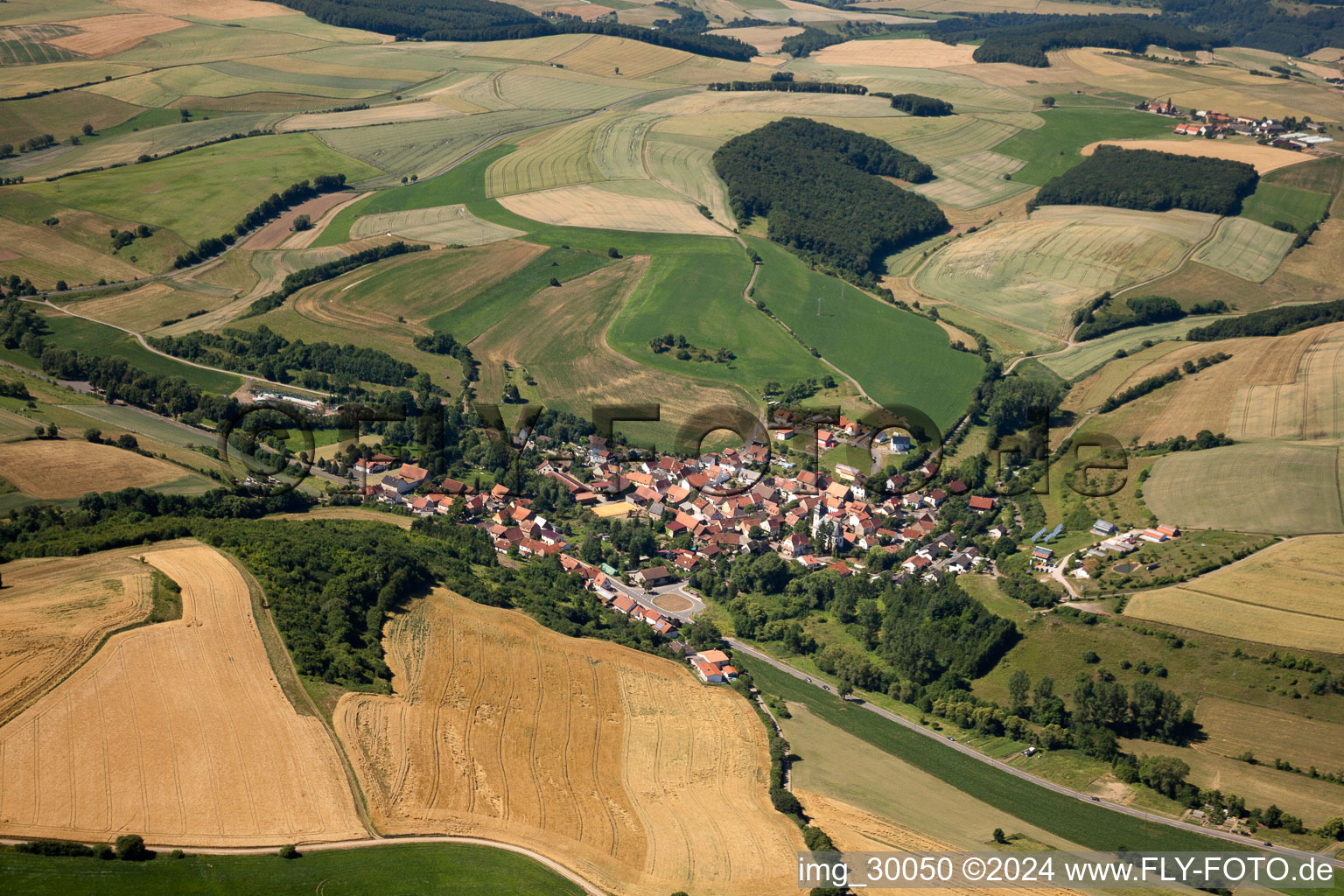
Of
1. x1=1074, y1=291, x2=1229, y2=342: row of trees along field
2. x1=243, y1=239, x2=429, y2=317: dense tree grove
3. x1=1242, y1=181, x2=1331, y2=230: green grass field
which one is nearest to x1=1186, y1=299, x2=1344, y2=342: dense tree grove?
x1=1074, y1=291, x2=1229, y2=342: row of trees along field

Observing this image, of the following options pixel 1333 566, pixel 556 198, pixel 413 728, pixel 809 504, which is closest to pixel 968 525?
pixel 809 504

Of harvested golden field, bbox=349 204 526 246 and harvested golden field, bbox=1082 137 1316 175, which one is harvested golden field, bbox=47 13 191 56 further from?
harvested golden field, bbox=1082 137 1316 175

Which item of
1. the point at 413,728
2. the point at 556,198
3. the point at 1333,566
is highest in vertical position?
the point at 556,198

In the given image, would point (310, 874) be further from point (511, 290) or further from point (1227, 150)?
point (1227, 150)

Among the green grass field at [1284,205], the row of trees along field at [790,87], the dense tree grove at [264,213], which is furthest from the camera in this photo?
the row of trees along field at [790,87]

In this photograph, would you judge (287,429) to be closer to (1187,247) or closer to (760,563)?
(760,563)

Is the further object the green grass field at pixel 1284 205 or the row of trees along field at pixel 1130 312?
the green grass field at pixel 1284 205

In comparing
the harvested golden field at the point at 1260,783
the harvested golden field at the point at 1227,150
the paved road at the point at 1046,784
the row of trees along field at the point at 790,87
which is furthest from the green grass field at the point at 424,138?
the harvested golden field at the point at 1260,783

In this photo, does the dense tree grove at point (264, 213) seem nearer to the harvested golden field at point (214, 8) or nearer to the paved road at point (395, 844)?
the harvested golden field at point (214, 8)
